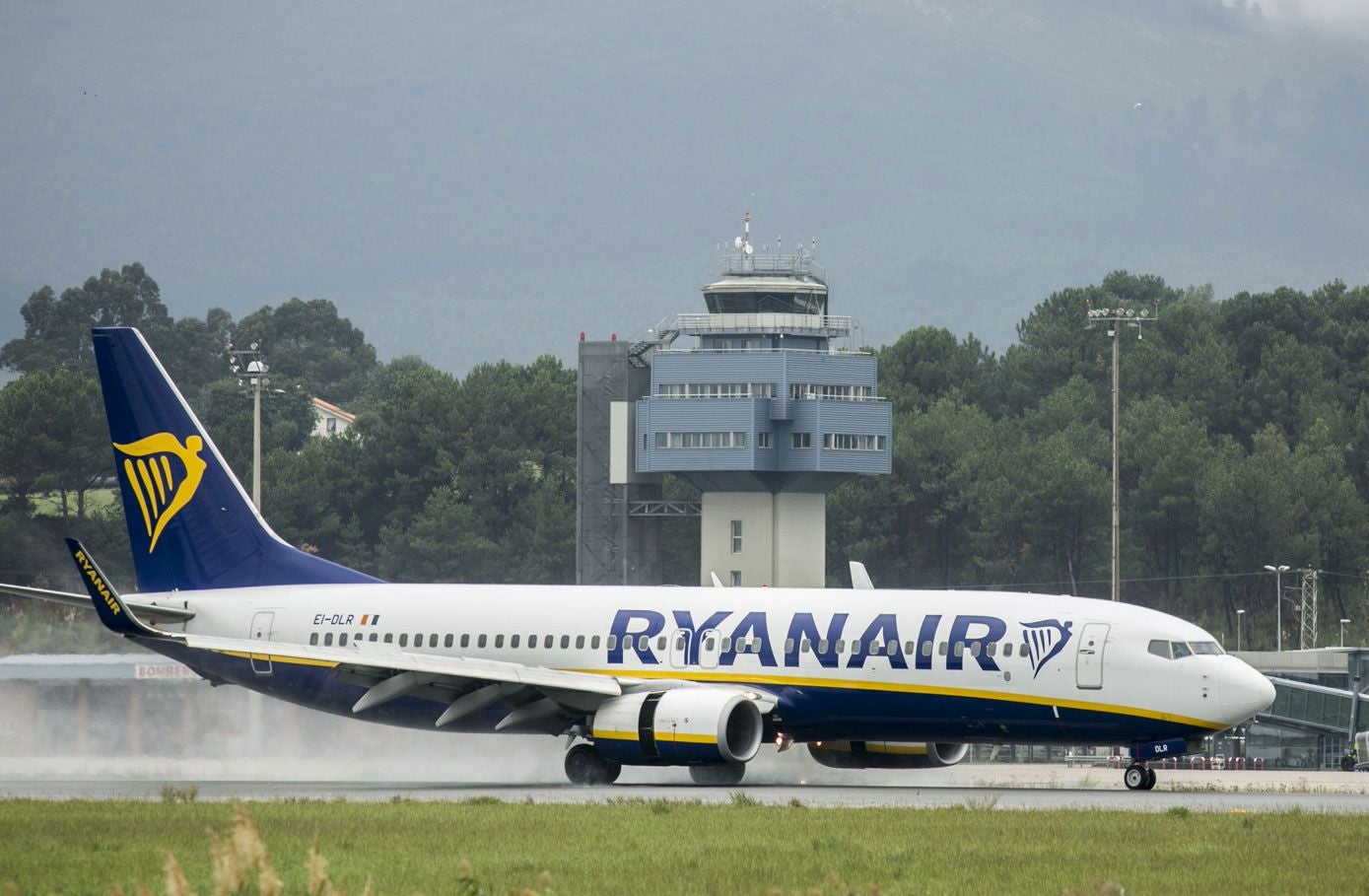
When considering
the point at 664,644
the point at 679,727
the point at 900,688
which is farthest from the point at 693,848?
the point at 664,644

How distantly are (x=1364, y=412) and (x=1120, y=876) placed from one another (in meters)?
127

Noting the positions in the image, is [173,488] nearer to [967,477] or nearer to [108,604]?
[108,604]

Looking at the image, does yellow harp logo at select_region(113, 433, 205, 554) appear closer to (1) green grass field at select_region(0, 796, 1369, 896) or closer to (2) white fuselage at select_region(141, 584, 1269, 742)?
(2) white fuselage at select_region(141, 584, 1269, 742)

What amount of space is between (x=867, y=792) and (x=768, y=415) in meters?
66.1

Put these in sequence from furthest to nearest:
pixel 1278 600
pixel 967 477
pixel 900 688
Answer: pixel 967 477, pixel 1278 600, pixel 900 688

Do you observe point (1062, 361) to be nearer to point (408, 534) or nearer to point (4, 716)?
point (408, 534)

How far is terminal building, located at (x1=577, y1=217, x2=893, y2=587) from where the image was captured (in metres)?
105

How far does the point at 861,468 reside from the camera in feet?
348

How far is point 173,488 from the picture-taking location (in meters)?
44.5

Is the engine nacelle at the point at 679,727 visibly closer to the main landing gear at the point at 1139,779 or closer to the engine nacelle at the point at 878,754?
the engine nacelle at the point at 878,754

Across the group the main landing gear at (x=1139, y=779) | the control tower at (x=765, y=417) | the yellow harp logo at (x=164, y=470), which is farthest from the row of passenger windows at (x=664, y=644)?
the control tower at (x=765, y=417)

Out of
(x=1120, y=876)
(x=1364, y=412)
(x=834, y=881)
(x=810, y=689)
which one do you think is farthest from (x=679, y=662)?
(x=1364, y=412)

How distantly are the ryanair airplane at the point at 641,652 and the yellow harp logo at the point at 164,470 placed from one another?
0.04 metres

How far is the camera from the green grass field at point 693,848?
2250 centimetres
